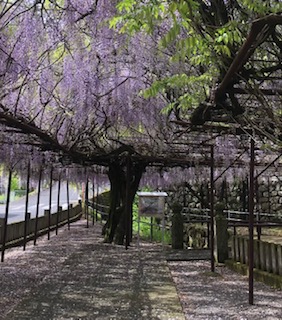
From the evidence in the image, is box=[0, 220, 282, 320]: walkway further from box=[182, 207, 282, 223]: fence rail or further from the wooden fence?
box=[182, 207, 282, 223]: fence rail

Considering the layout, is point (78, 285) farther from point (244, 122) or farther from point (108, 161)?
point (108, 161)

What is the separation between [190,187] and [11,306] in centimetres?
1296

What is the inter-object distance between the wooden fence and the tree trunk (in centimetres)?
383

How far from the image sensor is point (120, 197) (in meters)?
11.3

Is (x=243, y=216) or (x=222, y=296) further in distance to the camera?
(x=243, y=216)

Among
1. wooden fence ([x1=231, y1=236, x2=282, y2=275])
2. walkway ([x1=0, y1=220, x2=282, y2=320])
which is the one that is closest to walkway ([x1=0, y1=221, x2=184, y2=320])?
walkway ([x1=0, y1=220, x2=282, y2=320])

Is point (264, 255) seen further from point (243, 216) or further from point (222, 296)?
point (243, 216)

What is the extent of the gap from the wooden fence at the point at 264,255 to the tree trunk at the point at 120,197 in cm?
383

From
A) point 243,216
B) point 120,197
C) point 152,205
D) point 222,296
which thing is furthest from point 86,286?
point 243,216

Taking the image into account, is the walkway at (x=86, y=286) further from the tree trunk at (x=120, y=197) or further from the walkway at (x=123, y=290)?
the tree trunk at (x=120, y=197)

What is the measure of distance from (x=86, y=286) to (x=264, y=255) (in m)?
2.29

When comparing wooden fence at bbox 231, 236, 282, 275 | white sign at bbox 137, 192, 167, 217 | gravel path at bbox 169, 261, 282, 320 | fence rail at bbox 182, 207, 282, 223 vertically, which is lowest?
gravel path at bbox 169, 261, 282, 320

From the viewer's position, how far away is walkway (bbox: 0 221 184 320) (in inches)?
164

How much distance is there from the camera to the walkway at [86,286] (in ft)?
13.7
